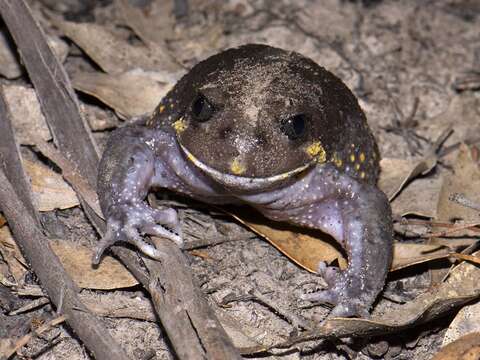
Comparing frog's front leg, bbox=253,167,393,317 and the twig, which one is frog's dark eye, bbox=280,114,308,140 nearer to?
frog's front leg, bbox=253,167,393,317

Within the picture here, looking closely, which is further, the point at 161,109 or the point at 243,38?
the point at 243,38

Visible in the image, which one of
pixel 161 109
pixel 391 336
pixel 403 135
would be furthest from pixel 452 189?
pixel 161 109

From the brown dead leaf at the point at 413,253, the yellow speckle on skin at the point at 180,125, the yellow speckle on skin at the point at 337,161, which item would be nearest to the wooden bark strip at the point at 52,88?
the yellow speckle on skin at the point at 180,125

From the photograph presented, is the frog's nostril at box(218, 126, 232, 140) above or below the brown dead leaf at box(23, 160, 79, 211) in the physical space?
above

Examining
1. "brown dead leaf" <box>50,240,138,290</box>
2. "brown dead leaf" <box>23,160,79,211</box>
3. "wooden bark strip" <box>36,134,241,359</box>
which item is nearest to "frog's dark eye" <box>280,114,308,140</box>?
"wooden bark strip" <box>36,134,241,359</box>

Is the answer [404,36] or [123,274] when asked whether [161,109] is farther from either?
[404,36]

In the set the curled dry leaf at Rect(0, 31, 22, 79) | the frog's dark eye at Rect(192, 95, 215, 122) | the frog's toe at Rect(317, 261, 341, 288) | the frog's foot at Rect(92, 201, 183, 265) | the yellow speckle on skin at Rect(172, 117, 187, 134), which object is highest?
the frog's dark eye at Rect(192, 95, 215, 122)

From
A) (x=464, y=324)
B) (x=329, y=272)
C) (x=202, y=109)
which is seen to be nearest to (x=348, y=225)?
(x=329, y=272)
